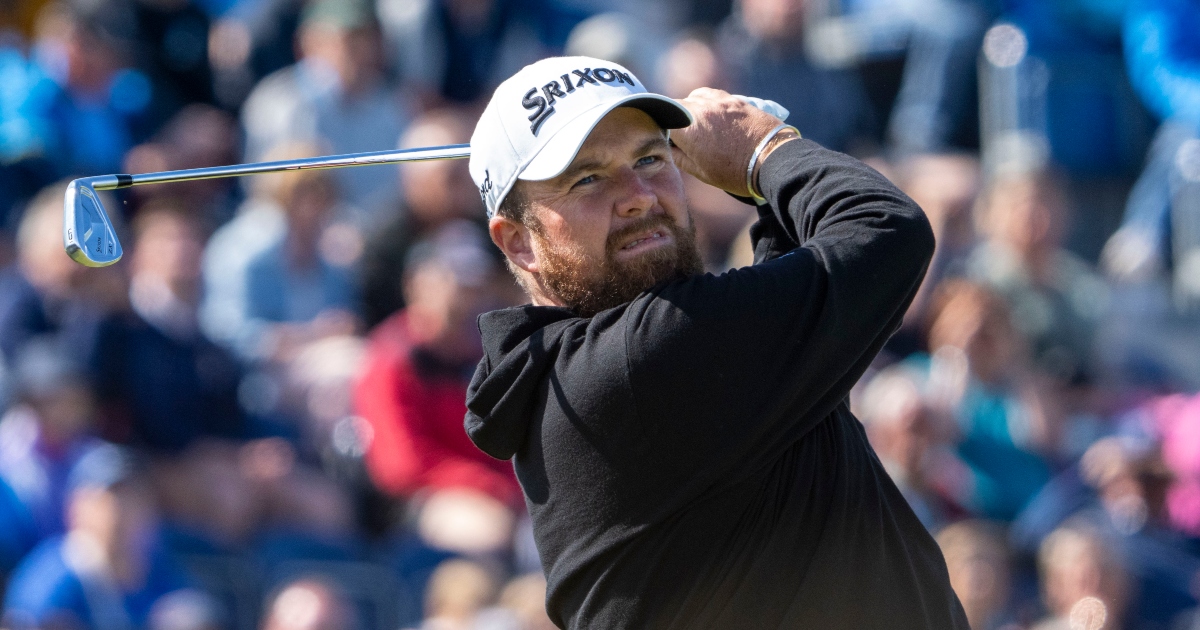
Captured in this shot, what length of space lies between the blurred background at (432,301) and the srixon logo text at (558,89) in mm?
2682

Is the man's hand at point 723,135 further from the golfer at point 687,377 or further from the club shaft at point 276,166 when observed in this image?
the club shaft at point 276,166

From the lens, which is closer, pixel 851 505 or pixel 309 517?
pixel 851 505

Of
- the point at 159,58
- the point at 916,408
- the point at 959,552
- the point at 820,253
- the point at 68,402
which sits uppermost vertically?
the point at 820,253

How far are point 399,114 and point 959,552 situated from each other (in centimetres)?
364

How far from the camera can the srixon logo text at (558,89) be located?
2.63 metres

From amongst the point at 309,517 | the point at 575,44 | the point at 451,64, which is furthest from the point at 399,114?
the point at 309,517

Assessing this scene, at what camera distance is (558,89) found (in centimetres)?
265

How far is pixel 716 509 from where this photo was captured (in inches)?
95.8

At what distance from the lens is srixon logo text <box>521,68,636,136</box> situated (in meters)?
2.63

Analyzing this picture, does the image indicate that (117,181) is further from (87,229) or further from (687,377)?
(687,377)

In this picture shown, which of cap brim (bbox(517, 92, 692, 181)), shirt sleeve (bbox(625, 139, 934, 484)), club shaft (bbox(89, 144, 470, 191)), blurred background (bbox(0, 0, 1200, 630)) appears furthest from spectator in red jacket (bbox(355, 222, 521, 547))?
shirt sleeve (bbox(625, 139, 934, 484))

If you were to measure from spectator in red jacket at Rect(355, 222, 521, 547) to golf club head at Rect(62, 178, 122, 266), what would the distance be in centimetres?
288

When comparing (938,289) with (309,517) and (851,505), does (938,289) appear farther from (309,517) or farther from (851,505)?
(851,505)

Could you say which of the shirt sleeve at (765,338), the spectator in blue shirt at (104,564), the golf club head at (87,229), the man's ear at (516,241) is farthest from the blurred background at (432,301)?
the shirt sleeve at (765,338)
